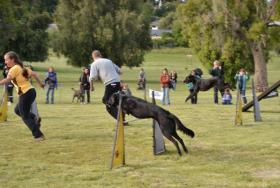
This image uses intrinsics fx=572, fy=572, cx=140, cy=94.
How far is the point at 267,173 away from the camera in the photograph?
8859 mm

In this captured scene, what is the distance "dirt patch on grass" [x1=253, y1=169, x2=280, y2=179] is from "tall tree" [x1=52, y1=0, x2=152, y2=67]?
45.7 metres

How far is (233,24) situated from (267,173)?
31.8m

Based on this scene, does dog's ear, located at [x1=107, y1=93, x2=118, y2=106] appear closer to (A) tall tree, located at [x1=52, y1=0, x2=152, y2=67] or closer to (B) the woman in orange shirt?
(B) the woman in orange shirt

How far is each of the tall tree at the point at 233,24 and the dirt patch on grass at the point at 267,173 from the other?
30263 mm

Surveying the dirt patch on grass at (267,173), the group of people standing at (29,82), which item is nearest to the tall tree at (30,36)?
the group of people standing at (29,82)

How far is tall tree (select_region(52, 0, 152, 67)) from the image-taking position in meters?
54.8

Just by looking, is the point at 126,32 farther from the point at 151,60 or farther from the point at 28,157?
the point at 28,157

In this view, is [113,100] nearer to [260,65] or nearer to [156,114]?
[156,114]

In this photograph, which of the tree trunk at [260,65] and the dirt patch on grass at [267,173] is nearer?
the dirt patch on grass at [267,173]

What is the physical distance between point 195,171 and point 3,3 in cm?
4088

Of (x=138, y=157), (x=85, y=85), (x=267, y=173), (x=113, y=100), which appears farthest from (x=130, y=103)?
(x=85, y=85)

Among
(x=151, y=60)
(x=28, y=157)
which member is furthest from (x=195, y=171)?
(x=151, y=60)

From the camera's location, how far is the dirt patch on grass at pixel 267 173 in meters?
8.60

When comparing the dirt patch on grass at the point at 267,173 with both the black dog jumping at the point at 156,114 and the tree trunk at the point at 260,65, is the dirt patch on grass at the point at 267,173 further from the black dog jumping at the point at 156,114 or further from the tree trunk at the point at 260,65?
the tree trunk at the point at 260,65
